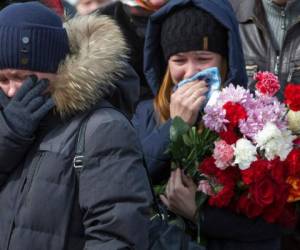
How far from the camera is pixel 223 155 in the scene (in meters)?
2.34

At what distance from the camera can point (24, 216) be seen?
1.95 metres

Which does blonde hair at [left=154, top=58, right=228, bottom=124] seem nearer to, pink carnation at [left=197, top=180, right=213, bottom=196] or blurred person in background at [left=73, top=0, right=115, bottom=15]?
pink carnation at [left=197, top=180, right=213, bottom=196]

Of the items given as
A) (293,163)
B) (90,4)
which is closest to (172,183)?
(293,163)

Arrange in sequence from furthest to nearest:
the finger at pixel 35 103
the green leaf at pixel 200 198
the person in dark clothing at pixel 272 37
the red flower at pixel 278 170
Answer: the person in dark clothing at pixel 272 37 < the green leaf at pixel 200 198 < the red flower at pixel 278 170 < the finger at pixel 35 103

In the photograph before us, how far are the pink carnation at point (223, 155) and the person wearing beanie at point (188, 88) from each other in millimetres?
182

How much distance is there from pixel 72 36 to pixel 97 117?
0.36 m

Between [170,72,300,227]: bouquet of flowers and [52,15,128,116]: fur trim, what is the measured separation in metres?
0.45

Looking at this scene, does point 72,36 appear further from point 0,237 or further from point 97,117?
point 0,237

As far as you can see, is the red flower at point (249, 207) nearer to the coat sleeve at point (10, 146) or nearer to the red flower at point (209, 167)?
the red flower at point (209, 167)

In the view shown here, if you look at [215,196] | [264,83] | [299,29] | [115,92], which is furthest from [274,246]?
[299,29]

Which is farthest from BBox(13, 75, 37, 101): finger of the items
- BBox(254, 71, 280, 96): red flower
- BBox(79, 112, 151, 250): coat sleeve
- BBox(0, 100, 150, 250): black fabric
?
BBox(254, 71, 280, 96): red flower

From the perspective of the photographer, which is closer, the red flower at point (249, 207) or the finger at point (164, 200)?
the red flower at point (249, 207)

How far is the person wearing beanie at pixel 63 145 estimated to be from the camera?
6.31 ft

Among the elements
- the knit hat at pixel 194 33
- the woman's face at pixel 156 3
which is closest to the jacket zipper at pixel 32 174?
the knit hat at pixel 194 33
